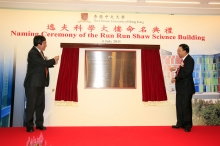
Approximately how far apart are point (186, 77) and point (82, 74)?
1.88 meters

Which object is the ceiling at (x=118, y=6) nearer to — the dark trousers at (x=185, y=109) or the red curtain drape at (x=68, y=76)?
the red curtain drape at (x=68, y=76)

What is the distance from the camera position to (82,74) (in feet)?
12.8

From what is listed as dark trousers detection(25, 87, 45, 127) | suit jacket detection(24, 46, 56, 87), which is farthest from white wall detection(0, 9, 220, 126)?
suit jacket detection(24, 46, 56, 87)

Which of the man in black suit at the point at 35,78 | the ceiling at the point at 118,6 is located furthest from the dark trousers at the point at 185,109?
the man in black suit at the point at 35,78

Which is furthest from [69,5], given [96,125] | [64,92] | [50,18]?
[96,125]

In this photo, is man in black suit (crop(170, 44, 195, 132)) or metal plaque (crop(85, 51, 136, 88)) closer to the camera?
man in black suit (crop(170, 44, 195, 132))

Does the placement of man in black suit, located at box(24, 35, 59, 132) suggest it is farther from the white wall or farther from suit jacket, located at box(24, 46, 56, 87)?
the white wall

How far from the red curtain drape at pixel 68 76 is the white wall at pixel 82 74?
4.6 inches

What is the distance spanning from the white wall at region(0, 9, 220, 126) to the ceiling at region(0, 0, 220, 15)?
12cm

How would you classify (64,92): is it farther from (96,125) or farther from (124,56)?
(124,56)

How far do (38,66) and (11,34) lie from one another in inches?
42.7

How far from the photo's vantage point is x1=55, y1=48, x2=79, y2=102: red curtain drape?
3764mm

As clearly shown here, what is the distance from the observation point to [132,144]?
8.75ft

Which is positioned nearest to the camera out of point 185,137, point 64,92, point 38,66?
point 185,137
